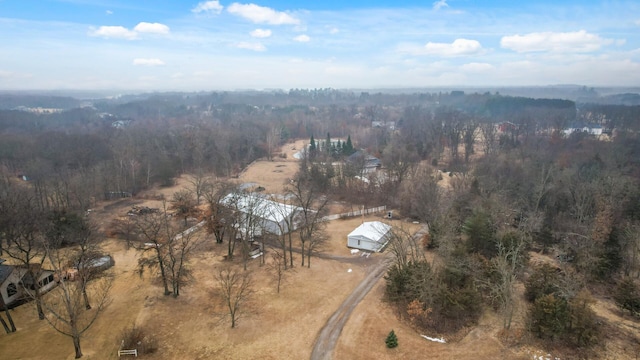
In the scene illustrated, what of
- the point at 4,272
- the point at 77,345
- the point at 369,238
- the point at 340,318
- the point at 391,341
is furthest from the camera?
the point at 369,238

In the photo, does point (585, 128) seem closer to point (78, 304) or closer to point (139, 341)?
point (139, 341)

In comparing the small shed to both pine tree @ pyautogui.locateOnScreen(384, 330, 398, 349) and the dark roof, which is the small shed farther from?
the dark roof

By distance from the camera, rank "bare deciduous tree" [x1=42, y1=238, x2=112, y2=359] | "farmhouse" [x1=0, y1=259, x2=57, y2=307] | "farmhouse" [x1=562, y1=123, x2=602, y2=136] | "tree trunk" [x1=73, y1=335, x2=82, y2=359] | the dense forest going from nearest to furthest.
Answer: "tree trunk" [x1=73, y1=335, x2=82, y2=359]
"bare deciduous tree" [x1=42, y1=238, x2=112, y2=359]
the dense forest
"farmhouse" [x1=0, y1=259, x2=57, y2=307]
"farmhouse" [x1=562, y1=123, x2=602, y2=136]

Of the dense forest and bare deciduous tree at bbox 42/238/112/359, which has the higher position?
the dense forest

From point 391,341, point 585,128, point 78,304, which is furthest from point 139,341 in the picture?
point 585,128

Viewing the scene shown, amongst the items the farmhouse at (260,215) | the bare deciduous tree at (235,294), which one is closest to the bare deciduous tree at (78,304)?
→ the bare deciduous tree at (235,294)

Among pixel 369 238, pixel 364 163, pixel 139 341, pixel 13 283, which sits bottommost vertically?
pixel 139 341

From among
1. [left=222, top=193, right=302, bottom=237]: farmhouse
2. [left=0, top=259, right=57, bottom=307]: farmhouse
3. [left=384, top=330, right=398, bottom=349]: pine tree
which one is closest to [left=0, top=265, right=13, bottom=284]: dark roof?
[left=0, top=259, right=57, bottom=307]: farmhouse
